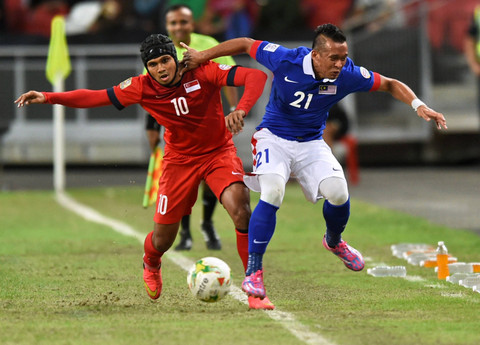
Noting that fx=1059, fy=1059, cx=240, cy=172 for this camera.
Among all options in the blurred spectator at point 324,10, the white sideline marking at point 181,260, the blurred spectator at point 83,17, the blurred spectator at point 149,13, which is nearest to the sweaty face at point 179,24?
the white sideline marking at point 181,260

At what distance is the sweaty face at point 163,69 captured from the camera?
7.48m

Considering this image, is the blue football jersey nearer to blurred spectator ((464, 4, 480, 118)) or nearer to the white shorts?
the white shorts

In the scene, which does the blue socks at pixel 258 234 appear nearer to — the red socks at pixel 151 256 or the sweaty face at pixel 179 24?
the red socks at pixel 151 256

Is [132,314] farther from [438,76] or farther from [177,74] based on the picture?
[438,76]

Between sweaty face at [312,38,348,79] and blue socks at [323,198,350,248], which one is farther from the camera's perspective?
blue socks at [323,198,350,248]

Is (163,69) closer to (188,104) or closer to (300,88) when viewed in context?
(188,104)

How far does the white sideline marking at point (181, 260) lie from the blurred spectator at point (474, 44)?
27.2ft

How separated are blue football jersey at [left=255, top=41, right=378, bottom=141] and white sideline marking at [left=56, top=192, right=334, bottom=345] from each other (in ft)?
4.31

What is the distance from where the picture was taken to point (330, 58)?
24.7 feet

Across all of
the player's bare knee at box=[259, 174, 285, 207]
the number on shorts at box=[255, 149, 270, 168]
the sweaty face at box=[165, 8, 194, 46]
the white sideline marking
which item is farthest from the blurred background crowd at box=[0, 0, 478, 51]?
the player's bare knee at box=[259, 174, 285, 207]

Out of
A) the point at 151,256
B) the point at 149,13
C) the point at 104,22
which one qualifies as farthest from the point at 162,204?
the point at 104,22

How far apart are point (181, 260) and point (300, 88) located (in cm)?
279

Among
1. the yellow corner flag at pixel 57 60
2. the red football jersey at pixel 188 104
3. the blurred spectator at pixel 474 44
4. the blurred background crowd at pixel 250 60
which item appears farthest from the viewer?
the blurred background crowd at pixel 250 60

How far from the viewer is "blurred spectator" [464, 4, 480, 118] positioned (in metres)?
20.1
